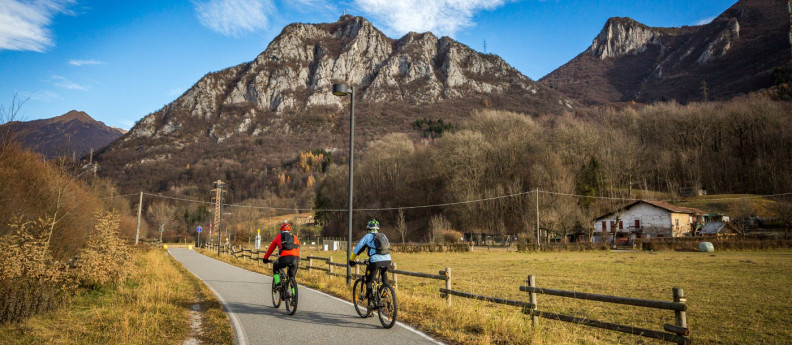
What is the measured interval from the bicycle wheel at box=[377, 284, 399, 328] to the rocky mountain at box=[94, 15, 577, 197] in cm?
10810

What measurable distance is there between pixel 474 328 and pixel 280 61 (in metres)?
196

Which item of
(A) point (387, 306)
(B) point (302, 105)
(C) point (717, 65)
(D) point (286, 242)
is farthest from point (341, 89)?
(C) point (717, 65)

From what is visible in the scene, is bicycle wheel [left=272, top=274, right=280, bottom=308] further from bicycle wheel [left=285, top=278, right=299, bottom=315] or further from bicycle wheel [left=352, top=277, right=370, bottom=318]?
bicycle wheel [left=352, top=277, right=370, bottom=318]

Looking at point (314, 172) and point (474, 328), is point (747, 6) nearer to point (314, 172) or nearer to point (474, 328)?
point (314, 172)

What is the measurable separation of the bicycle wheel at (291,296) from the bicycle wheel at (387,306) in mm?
1998

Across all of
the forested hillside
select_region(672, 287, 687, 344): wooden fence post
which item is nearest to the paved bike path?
select_region(672, 287, 687, 344): wooden fence post

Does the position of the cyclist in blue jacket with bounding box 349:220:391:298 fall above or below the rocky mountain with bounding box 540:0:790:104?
below

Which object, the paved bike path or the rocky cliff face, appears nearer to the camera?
the paved bike path

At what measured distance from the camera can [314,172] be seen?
414 ft

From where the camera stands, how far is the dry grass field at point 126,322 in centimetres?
688

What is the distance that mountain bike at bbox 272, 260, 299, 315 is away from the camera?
8773mm

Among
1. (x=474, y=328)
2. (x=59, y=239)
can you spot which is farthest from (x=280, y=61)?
(x=474, y=328)

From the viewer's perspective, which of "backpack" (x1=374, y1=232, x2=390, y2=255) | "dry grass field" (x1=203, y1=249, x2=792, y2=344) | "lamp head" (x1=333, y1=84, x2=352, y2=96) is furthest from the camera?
"lamp head" (x1=333, y1=84, x2=352, y2=96)

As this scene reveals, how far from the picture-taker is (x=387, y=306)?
7.59 m
